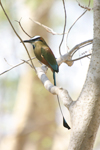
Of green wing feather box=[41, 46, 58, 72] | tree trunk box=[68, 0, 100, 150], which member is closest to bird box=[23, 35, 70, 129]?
green wing feather box=[41, 46, 58, 72]

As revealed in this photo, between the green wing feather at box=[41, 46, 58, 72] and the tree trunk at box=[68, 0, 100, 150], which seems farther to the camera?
the green wing feather at box=[41, 46, 58, 72]

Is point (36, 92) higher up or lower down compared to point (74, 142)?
lower down

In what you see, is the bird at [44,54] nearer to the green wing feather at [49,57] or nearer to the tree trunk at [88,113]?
the green wing feather at [49,57]

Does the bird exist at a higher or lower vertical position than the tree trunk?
lower

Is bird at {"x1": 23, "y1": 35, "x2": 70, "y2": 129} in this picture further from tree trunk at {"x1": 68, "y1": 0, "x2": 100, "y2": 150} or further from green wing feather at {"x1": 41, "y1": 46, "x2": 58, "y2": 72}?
tree trunk at {"x1": 68, "y1": 0, "x2": 100, "y2": 150}

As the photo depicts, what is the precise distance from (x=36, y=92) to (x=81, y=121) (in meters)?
4.83

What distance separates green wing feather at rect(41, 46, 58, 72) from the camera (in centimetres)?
192

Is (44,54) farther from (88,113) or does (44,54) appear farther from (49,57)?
(88,113)

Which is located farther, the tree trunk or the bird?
the bird

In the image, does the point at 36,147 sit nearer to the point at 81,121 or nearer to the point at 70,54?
the point at 70,54

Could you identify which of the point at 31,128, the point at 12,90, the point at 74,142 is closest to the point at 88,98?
the point at 74,142

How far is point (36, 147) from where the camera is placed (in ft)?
20.3

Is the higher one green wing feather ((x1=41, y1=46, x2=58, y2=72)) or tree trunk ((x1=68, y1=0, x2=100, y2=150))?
tree trunk ((x1=68, y1=0, x2=100, y2=150))

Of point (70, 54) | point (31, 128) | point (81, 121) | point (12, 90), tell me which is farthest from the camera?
point (12, 90)
